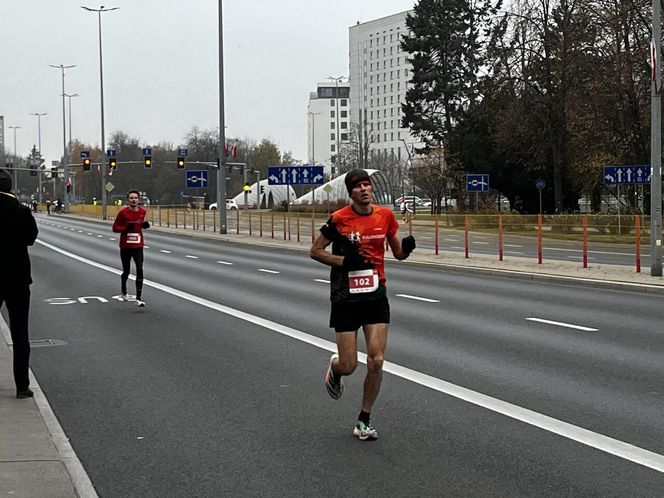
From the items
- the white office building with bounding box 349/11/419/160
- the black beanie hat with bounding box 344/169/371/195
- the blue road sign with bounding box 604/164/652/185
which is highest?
the white office building with bounding box 349/11/419/160

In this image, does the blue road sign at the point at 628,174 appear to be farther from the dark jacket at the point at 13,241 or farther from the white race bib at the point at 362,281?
the white race bib at the point at 362,281

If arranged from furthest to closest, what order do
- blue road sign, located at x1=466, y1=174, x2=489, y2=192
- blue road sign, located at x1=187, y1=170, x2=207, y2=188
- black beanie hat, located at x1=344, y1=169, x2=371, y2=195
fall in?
blue road sign, located at x1=187, y1=170, x2=207, y2=188, blue road sign, located at x1=466, y1=174, x2=489, y2=192, black beanie hat, located at x1=344, y1=169, x2=371, y2=195

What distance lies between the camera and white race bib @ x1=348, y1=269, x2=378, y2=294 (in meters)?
7.36

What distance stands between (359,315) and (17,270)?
10.2 feet

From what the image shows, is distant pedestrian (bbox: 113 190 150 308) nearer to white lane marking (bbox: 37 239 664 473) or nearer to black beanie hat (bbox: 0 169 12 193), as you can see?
white lane marking (bbox: 37 239 664 473)

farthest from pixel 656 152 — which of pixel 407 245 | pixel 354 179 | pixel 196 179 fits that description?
pixel 196 179

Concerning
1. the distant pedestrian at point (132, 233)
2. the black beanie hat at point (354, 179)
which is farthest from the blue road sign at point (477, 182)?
the black beanie hat at point (354, 179)

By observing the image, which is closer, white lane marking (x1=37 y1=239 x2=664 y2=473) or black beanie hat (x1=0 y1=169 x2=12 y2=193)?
white lane marking (x1=37 y1=239 x2=664 y2=473)

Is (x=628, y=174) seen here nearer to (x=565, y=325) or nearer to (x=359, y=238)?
(x=565, y=325)

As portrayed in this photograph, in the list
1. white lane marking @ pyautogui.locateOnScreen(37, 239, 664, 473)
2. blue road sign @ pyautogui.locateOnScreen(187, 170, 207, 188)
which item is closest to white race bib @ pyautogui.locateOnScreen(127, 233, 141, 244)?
white lane marking @ pyautogui.locateOnScreen(37, 239, 664, 473)

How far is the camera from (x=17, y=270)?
28.9 feet

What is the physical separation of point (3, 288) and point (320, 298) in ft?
32.8

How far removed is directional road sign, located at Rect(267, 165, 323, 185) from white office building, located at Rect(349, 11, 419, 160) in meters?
139

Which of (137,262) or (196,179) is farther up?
(196,179)
